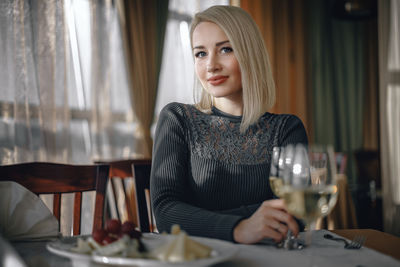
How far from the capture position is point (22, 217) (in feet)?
2.71

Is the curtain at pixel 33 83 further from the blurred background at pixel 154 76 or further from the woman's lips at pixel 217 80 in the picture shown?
the woman's lips at pixel 217 80

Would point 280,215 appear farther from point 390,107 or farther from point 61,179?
point 390,107

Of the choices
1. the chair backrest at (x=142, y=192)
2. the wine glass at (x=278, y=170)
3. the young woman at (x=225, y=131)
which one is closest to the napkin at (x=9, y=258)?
the wine glass at (x=278, y=170)

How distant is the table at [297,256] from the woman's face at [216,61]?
607mm

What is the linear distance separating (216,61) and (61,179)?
600 mm

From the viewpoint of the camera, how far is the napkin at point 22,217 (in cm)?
81

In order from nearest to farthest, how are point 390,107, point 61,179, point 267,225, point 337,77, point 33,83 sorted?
point 267,225
point 61,179
point 33,83
point 390,107
point 337,77

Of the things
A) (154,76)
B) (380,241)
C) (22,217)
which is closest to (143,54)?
(154,76)

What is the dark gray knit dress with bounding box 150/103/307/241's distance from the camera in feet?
3.74

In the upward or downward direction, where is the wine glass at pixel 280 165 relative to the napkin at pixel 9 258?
upward

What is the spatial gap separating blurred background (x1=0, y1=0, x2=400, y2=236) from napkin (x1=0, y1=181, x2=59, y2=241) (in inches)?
71.4

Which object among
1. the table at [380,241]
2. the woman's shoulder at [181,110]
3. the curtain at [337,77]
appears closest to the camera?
the table at [380,241]

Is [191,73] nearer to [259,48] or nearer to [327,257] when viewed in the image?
[259,48]

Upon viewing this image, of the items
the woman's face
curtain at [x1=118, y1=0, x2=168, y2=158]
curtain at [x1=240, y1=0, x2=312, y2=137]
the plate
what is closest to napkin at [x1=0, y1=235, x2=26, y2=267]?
the plate
